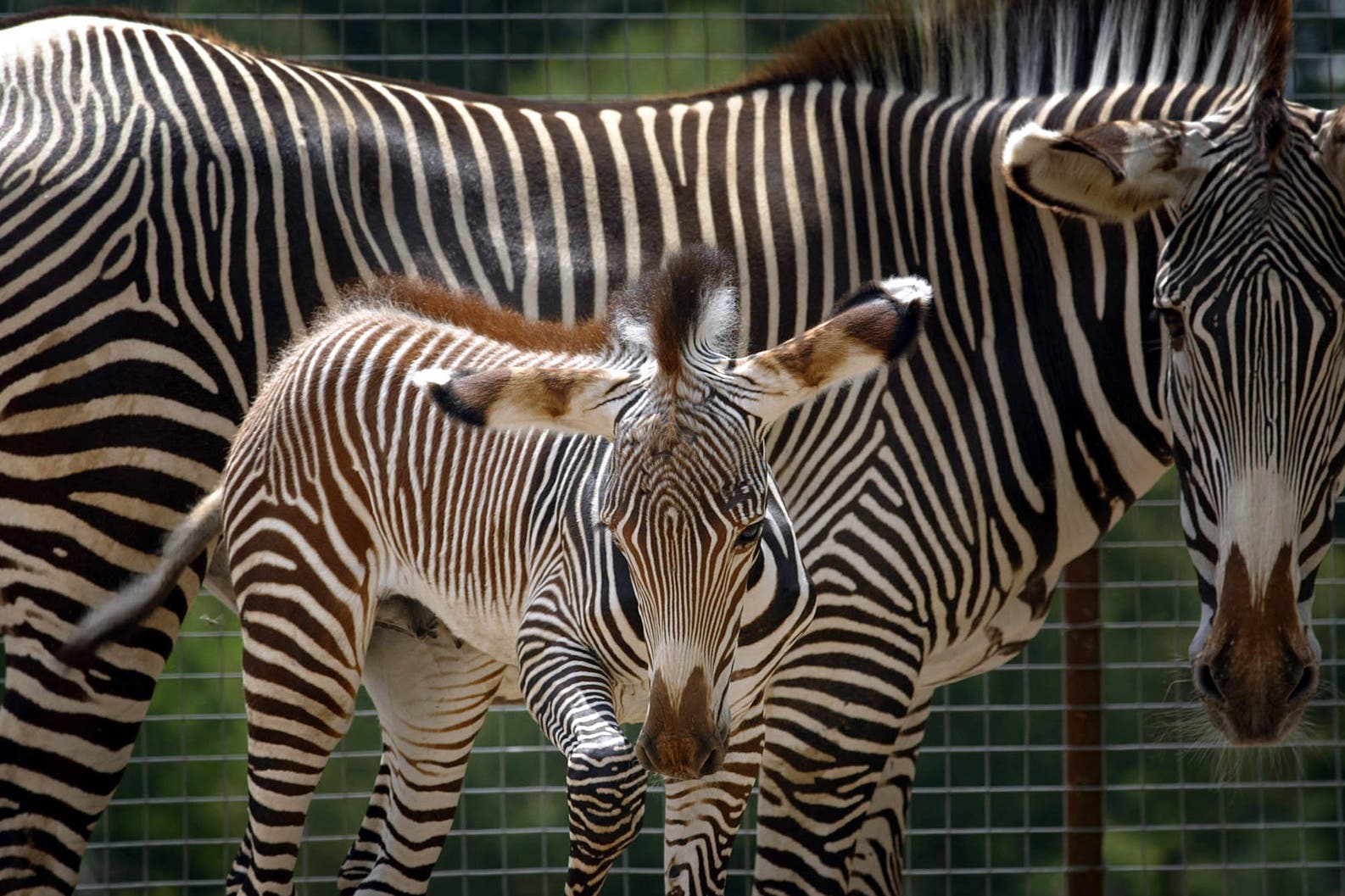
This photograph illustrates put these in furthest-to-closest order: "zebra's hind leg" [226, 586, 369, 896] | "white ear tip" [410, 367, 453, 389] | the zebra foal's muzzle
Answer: "zebra's hind leg" [226, 586, 369, 896] < "white ear tip" [410, 367, 453, 389] < the zebra foal's muzzle

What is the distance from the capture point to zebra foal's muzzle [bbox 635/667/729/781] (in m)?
3.19

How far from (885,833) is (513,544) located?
2230 mm

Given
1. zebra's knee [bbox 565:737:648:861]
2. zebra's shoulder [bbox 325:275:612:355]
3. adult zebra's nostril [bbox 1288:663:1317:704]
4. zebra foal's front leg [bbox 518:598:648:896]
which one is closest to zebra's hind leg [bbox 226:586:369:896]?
zebra foal's front leg [bbox 518:598:648:896]

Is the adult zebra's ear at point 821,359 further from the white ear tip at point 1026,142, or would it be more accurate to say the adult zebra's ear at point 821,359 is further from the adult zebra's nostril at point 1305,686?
the adult zebra's nostril at point 1305,686

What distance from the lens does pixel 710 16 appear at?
795 cm

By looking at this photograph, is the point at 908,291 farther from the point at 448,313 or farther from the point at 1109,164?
the point at 448,313

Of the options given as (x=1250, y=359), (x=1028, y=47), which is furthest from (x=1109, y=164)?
(x=1028, y=47)

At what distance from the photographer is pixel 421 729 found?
4578 millimetres

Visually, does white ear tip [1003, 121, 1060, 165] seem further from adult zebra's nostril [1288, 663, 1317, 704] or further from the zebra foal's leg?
adult zebra's nostril [1288, 663, 1317, 704]

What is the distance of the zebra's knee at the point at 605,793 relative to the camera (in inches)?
136

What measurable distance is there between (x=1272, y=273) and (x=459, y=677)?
241 cm

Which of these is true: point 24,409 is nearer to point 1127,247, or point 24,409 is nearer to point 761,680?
point 761,680

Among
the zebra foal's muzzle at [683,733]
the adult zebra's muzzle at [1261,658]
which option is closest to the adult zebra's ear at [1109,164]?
the adult zebra's muzzle at [1261,658]

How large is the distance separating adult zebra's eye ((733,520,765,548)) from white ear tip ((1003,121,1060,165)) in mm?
1624
